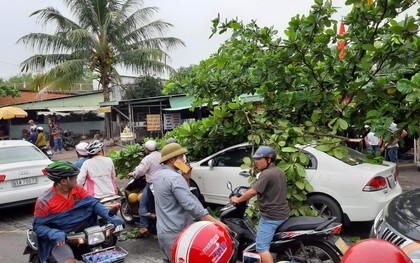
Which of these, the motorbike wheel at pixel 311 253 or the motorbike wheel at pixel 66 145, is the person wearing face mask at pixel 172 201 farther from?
the motorbike wheel at pixel 66 145

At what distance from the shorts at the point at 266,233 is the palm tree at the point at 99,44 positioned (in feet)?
53.7

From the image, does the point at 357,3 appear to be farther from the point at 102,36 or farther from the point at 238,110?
the point at 102,36

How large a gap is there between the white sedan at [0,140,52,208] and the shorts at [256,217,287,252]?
509 centimetres

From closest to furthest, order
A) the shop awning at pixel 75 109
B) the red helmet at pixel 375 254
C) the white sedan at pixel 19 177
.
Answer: the red helmet at pixel 375 254
the white sedan at pixel 19 177
the shop awning at pixel 75 109

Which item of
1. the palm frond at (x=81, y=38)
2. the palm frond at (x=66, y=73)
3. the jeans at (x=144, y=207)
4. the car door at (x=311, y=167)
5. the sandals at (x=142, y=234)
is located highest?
the palm frond at (x=81, y=38)

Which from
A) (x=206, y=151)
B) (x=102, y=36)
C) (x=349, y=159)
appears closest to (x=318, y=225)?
(x=349, y=159)

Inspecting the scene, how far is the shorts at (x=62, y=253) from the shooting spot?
3.22 meters

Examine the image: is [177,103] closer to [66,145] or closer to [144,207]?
[66,145]

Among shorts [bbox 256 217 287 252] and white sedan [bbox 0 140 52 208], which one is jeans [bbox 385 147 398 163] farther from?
white sedan [bbox 0 140 52 208]

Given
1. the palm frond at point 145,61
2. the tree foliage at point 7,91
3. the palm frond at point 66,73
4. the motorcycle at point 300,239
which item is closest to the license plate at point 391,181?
the motorcycle at point 300,239

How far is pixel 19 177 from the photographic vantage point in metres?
7.00

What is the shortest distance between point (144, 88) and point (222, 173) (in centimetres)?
1698

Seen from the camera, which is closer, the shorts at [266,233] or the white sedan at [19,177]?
the shorts at [266,233]

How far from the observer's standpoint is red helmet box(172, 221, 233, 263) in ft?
5.78
